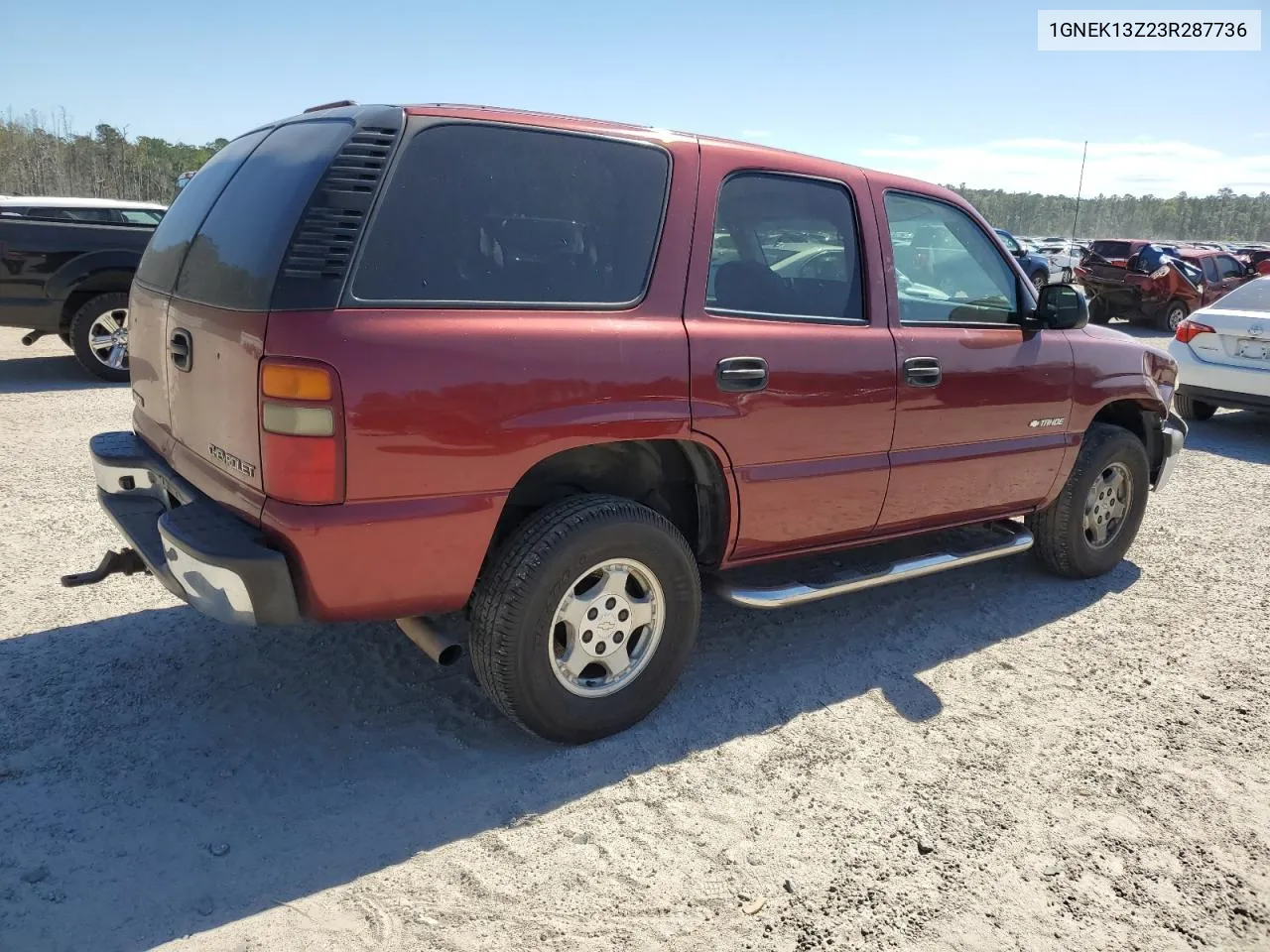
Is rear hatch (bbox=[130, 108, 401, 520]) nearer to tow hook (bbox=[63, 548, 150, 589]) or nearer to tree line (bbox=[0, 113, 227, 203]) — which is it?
tow hook (bbox=[63, 548, 150, 589])

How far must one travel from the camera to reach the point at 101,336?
8844 millimetres

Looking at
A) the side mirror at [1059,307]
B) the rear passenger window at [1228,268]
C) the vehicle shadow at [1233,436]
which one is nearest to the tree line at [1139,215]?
the rear passenger window at [1228,268]

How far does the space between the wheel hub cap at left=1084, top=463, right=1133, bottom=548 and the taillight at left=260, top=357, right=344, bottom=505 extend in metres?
3.88

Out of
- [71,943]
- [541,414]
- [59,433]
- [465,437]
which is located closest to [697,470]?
[541,414]

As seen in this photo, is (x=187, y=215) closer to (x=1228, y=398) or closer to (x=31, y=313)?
(x=31, y=313)

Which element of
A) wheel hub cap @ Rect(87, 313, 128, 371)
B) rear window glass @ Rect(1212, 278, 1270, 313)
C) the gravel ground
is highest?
rear window glass @ Rect(1212, 278, 1270, 313)

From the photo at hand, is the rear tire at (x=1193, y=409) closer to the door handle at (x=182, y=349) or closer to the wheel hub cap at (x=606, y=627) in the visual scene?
the wheel hub cap at (x=606, y=627)

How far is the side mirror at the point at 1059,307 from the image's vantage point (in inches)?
168

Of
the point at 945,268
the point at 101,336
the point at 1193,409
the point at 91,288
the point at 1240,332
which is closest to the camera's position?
the point at 945,268

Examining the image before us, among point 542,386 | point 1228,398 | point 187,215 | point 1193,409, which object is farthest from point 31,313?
point 1193,409

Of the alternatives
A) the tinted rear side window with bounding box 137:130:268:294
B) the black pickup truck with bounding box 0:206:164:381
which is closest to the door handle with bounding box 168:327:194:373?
the tinted rear side window with bounding box 137:130:268:294

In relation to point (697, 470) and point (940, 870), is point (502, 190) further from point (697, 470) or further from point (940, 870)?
point (940, 870)

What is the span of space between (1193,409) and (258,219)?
1017 centimetres

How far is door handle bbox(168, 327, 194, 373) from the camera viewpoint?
290 centimetres
